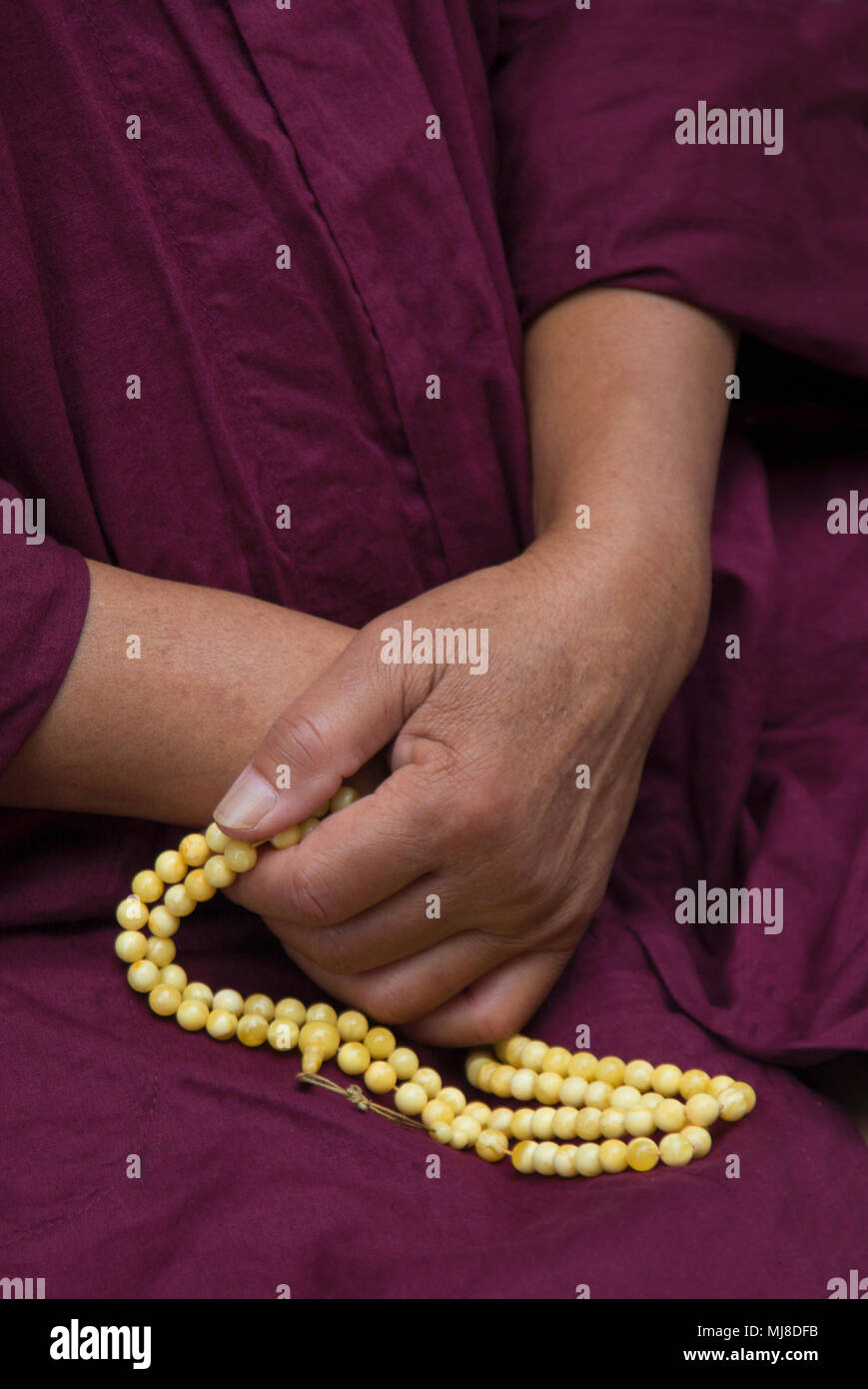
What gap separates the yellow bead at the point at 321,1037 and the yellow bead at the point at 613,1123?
6.6 inches

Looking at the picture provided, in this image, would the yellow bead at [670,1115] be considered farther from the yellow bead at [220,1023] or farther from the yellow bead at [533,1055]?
the yellow bead at [220,1023]

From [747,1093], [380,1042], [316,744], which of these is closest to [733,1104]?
[747,1093]

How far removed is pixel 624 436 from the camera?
90 cm

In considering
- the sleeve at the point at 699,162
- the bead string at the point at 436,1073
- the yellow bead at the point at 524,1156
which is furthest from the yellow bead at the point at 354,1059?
the sleeve at the point at 699,162

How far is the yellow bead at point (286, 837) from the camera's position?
29.4 inches

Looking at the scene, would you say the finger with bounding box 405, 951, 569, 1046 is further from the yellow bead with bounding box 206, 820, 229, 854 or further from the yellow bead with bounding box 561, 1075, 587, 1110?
the yellow bead with bounding box 206, 820, 229, 854

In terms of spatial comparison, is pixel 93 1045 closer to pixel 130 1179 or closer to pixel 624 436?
pixel 130 1179

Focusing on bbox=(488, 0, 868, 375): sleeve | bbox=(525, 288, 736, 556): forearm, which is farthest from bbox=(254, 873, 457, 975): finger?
bbox=(488, 0, 868, 375): sleeve

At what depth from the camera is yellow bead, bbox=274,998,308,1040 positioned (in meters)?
0.80

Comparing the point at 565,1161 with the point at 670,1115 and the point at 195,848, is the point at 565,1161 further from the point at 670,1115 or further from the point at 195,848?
the point at 195,848

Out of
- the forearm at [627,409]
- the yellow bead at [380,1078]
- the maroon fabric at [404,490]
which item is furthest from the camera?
the forearm at [627,409]

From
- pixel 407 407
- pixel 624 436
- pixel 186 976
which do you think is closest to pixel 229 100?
pixel 407 407

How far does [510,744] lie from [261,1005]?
230 millimetres

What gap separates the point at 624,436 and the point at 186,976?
471 millimetres
